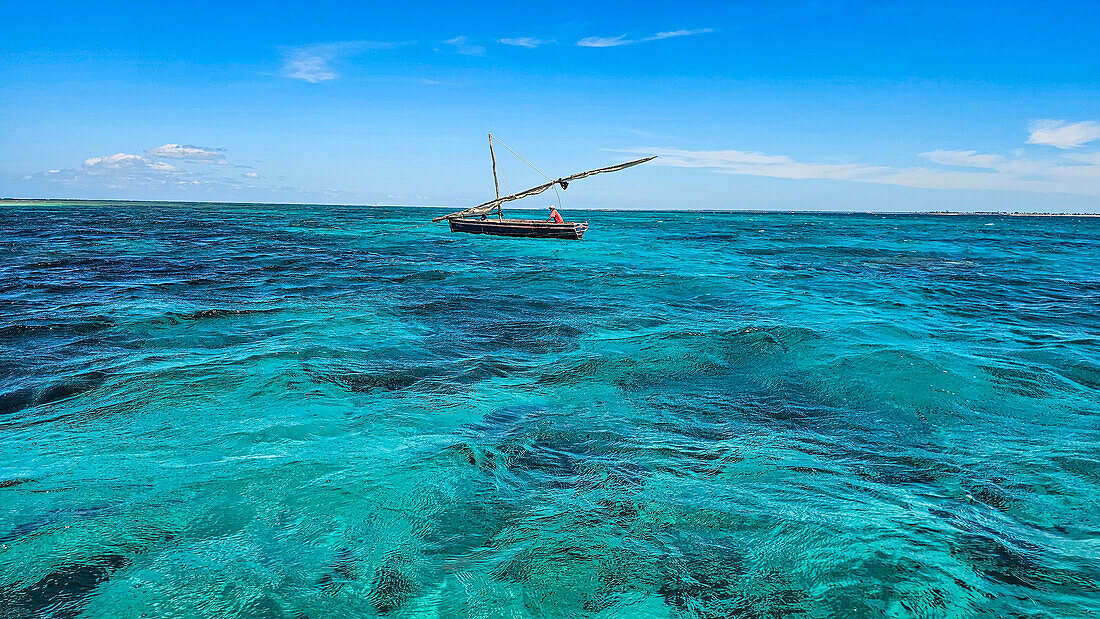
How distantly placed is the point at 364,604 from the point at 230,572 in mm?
1135

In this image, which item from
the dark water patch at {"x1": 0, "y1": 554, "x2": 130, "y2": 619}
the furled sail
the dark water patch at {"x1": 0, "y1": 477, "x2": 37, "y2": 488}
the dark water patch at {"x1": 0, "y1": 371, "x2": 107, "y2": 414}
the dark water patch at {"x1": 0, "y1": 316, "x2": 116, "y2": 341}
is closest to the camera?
the dark water patch at {"x1": 0, "y1": 554, "x2": 130, "y2": 619}

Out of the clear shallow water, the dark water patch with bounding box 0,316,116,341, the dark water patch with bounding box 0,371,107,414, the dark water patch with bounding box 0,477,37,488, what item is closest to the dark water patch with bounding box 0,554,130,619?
the clear shallow water

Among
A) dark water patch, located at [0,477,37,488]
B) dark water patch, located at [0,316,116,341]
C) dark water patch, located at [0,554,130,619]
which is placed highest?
dark water patch, located at [0,316,116,341]

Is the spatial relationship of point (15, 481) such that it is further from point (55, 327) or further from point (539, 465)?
→ point (55, 327)

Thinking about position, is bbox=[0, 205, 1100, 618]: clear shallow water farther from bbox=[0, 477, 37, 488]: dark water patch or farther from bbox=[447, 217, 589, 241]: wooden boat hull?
bbox=[447, 217, 589, 241]: wooden boat hull

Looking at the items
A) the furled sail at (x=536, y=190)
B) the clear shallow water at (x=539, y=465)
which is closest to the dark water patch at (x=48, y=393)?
the clear shallow water at (x=539, y=465)

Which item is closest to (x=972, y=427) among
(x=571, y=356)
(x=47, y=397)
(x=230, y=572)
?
(x=571, y=356)

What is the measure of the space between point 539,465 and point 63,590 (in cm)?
400

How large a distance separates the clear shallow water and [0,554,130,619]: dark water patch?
0.07 ft

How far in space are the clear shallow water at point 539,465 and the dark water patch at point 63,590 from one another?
0.02 meters

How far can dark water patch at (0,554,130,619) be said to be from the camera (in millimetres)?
3822

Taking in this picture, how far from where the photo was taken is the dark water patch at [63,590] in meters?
3.82

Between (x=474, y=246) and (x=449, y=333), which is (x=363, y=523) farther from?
(x=474, y=246)

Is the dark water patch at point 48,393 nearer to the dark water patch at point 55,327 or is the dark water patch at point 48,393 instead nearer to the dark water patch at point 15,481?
the dark water patch at point 15,481
